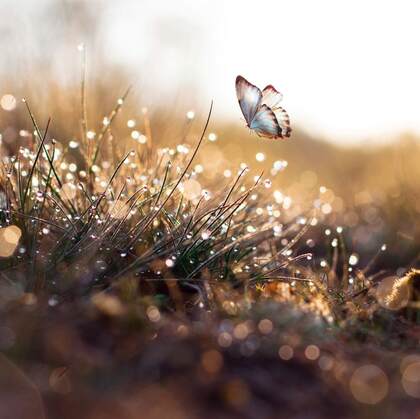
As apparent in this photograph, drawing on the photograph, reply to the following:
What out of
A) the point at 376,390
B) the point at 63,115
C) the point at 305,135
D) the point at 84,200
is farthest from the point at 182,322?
the point at 305,135

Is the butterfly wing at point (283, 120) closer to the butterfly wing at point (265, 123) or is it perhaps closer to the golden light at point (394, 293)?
the butterfly wing at point (265, 123)

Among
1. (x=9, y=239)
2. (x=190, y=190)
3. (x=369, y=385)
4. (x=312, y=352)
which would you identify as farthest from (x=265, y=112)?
(x=369, y=385)

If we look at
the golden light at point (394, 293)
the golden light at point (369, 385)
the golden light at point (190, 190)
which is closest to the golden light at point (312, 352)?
the golden light at point (369, 385)

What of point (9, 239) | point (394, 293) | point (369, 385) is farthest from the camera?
point (394, 293)

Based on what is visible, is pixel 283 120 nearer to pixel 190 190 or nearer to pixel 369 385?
pixel 190 190

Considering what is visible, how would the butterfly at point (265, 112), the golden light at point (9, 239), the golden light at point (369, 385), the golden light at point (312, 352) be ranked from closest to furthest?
the golden light at point (369, 385) < the golden light at point (312, 352) < the golden light at point (9, 239) < the butterfly at point (265, 112)

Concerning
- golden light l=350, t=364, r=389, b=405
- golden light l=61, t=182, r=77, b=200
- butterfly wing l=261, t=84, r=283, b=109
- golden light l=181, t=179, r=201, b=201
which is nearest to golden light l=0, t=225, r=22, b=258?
golden light l=61, t=182, r=77, b=200
